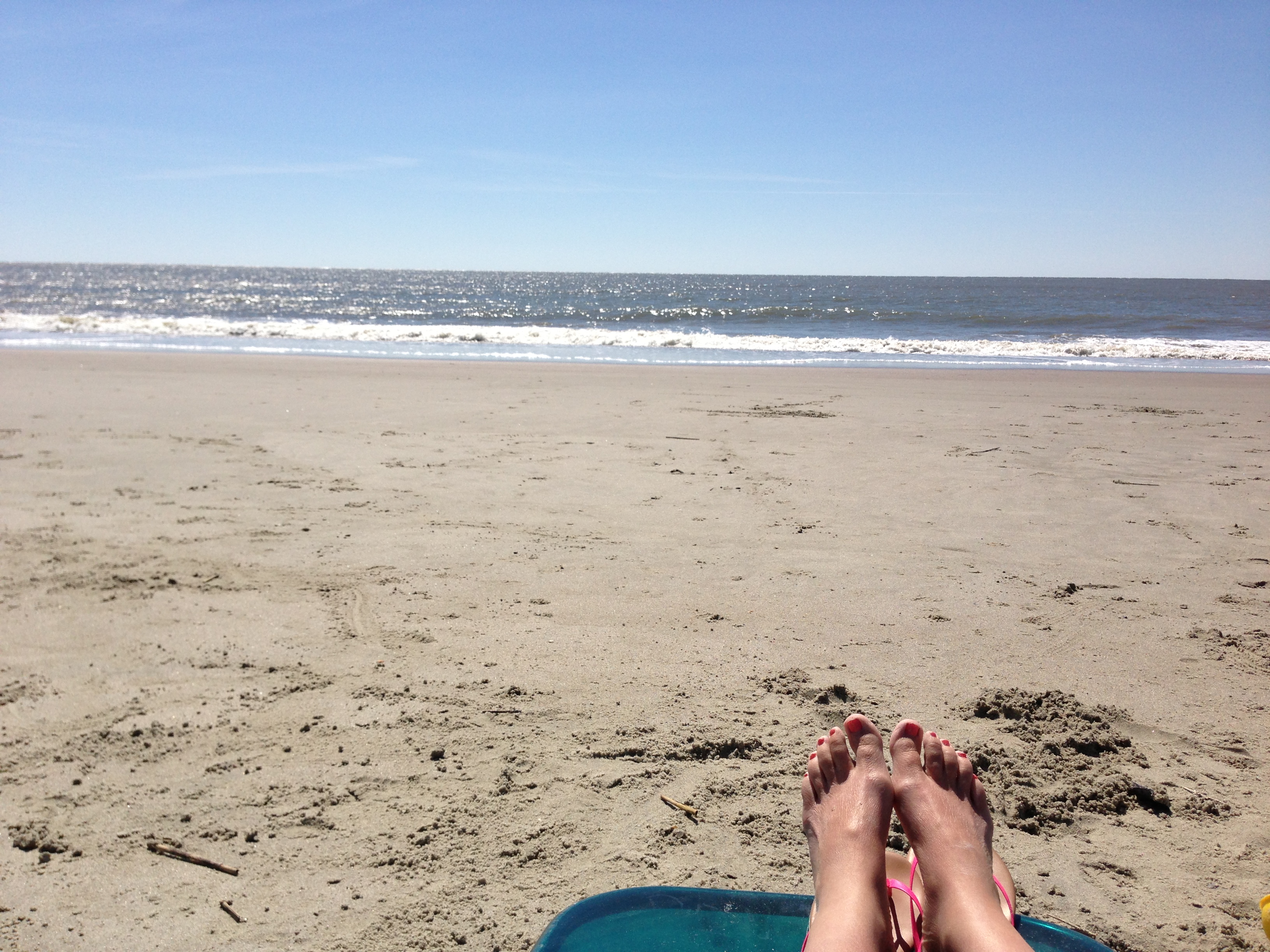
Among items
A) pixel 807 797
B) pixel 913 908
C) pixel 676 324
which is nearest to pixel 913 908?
pixel 913 908

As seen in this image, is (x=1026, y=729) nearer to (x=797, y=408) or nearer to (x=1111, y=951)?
(x=1111, y=951)

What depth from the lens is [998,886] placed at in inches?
61.4

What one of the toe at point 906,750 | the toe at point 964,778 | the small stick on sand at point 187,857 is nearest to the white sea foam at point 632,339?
the toe at point 906,750

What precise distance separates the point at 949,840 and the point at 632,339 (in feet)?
51.4

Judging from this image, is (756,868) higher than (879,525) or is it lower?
lower

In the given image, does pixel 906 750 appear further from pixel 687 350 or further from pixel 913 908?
pixel 687 350

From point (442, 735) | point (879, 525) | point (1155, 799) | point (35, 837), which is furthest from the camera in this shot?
point (879, 525)

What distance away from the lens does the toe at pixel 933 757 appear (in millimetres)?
1844

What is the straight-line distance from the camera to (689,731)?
6.96 ft

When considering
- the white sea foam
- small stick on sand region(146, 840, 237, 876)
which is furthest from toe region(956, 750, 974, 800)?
the white sea foam

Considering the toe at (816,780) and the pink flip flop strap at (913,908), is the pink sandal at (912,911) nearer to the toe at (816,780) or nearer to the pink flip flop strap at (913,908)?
the pink flip flop strap at (913,908)

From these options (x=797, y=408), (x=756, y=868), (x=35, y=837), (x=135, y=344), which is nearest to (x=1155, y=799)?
(x=756, y=868)

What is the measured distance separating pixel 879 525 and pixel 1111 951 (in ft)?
8.05

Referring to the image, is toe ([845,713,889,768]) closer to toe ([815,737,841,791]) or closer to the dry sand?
toe ([815,737,841,791])
